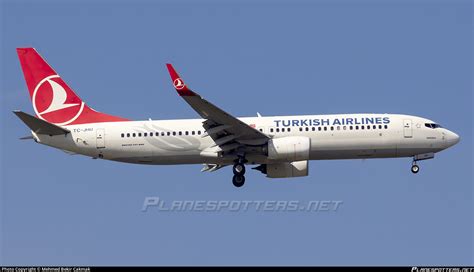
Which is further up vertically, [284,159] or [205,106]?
[205,106]

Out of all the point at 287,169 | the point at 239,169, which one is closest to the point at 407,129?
the point at 287,169

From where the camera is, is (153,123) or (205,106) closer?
(205,106)

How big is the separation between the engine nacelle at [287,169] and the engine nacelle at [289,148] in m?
2.91

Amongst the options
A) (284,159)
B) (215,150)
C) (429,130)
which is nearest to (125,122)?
(215,150)

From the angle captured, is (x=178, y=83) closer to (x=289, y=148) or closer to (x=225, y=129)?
(x=225, y=129)

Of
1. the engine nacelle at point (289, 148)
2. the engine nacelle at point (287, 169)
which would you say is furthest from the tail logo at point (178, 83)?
the engine nacelle at point (287, 169)

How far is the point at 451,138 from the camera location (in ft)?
193

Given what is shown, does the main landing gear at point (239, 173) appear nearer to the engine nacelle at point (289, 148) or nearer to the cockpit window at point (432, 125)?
the engine nacelle at point (289, 148)

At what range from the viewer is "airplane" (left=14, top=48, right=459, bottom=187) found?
56812 mm

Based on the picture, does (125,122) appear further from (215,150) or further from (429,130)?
(429,130)

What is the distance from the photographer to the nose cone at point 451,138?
5866cm

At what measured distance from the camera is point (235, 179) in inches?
2275

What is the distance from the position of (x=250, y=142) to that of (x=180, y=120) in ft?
14.8

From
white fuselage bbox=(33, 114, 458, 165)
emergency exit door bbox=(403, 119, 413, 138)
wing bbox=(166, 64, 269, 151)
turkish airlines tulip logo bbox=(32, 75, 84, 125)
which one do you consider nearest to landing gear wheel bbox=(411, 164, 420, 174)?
white fuselage bbox=(33, 114, 458, 165)
